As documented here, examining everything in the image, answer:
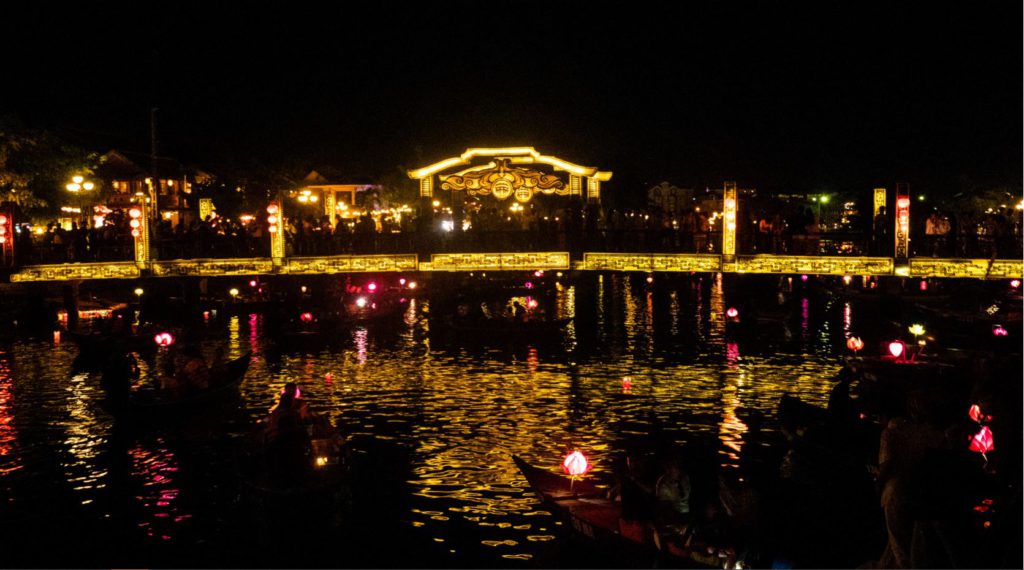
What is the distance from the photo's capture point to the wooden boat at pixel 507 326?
39062 millimetres

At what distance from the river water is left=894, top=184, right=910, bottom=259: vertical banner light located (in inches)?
197

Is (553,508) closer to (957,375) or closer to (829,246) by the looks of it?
(957,375)

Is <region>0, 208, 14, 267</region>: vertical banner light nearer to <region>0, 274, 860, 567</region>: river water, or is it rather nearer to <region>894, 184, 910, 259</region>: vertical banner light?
<region>0, 274, 860, 567</region>: river water

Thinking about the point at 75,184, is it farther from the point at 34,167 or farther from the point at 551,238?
the point at 551,238

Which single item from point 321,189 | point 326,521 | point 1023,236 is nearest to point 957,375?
point 1023,236

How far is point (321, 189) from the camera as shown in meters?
76.6

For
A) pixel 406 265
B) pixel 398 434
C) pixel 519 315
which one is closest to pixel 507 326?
pixel 519 315

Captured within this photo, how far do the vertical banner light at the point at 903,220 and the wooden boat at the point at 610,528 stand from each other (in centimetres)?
1496

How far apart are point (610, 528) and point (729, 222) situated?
51.5 ft

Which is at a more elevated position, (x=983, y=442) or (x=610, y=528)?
(x=983, y=442)

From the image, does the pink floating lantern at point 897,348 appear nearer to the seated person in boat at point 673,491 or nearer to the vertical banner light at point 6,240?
the seated person in boat at point 673,491

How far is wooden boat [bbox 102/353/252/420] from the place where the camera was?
24188mm

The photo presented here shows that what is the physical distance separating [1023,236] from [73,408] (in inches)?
1045

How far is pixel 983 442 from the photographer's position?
617 inches
